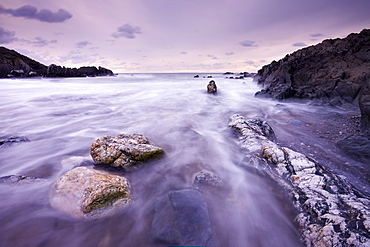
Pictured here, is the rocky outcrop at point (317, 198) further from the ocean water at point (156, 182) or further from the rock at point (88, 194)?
the rock at point (88, 194)

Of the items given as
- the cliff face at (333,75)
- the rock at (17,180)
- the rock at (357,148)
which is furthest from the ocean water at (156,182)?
the cliff face at (333,75)

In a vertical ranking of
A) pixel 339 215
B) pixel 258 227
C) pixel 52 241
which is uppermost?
pixel 339 215

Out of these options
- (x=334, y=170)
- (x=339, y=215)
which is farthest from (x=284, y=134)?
(x=339, y=215)

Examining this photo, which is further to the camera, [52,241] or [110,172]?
[110,172]

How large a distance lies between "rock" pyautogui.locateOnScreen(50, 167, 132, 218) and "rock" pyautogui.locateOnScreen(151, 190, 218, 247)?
0.67 m

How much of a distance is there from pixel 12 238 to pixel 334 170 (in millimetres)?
5503

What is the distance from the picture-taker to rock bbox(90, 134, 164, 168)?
3.41 meters

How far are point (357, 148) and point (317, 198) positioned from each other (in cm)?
269

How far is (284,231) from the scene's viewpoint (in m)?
2.28

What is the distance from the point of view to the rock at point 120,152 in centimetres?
341

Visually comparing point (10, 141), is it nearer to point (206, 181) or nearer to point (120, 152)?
point (120, 152)

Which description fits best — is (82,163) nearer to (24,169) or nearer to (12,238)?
(24,169)

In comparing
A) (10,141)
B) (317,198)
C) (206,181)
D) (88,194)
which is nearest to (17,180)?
(88,194)

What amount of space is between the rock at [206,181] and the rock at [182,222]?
53cm
